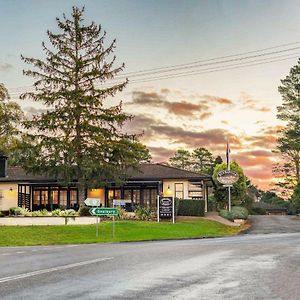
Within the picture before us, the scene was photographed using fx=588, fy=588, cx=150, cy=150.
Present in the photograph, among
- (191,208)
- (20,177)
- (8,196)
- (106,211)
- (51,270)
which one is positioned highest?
(20,177)

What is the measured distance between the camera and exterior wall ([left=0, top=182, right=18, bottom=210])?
53688 millimetres

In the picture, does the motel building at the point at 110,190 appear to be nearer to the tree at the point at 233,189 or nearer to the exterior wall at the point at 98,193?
the exterior wall at the point at 98,193

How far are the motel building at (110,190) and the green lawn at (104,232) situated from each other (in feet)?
33.9

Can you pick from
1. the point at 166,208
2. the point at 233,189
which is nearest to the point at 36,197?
the point at 166,208

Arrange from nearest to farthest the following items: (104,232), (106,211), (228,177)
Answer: (106,211) → (104,232) → (228,177)

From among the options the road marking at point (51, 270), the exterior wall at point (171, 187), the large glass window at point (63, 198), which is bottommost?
the road marking at point (51, 270)

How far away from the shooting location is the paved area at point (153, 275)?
35.5 ft

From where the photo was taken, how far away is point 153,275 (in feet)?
44.0

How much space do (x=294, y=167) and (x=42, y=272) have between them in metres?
76.8

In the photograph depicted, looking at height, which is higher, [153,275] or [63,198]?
[63,198]

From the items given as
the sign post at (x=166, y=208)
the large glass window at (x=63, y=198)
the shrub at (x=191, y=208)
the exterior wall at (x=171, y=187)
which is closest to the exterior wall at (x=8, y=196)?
the large glass window at (x=63, y=198)

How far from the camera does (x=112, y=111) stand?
154 feet

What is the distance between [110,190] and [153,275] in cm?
4023

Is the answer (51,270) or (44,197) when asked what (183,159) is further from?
(51,270)
